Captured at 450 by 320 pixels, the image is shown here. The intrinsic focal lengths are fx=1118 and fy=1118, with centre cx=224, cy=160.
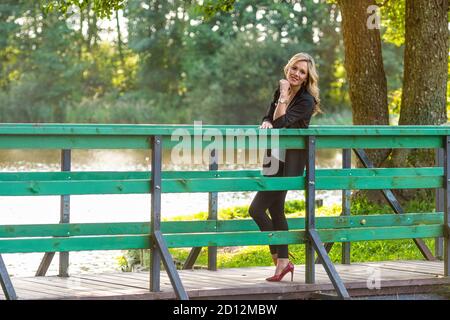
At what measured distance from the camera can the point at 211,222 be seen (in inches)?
340

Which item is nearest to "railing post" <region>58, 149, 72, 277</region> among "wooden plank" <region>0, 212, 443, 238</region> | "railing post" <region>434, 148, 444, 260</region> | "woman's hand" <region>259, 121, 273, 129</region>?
"wooden plank" <region>0, 212, 443, 238</region>

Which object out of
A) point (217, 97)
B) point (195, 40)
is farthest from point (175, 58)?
point (217, 97)

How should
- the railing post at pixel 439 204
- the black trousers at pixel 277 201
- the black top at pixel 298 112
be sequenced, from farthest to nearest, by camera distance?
the railing post at pixel 439 204
the black trousers at pixel 277 201
the black top at pixel 298 112

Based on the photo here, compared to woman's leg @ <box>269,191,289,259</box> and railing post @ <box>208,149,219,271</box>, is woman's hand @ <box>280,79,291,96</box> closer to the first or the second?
woman's leg @ <box>269,191,289,259</box>

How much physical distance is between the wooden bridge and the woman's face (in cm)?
40

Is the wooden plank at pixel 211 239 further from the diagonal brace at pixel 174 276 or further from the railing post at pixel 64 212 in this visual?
the railing post at pixel 64 212

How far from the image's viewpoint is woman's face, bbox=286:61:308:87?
8203 mm

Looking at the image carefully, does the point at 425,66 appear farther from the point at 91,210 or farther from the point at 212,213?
the point at 91,210

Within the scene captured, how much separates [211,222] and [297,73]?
1361mm

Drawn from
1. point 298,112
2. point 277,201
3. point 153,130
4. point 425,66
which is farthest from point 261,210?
point 425,66

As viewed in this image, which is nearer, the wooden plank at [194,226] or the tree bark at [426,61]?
the wooden plank at [194,226]

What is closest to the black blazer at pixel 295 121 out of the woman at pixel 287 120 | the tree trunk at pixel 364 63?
the woman at pixel 287 120

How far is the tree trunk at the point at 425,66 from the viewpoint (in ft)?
45.1

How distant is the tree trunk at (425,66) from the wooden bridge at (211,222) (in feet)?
15.1
